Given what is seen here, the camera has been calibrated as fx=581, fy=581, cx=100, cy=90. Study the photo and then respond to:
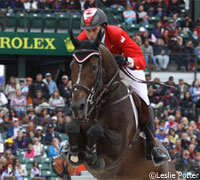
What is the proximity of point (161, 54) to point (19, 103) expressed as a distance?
6.09 metres

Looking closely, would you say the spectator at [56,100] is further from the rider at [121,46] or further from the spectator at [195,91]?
the rider at [121,46]

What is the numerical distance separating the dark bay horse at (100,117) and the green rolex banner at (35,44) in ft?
48.0

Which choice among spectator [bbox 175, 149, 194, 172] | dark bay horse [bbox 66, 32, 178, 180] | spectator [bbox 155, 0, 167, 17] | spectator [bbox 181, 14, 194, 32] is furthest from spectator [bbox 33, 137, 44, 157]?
spectator [bbox 155, 0, 167, 17]

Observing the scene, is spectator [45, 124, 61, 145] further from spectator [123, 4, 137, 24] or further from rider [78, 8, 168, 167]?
rider [78, 8, 168, 167]

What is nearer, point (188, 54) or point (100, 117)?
point (100, 117)

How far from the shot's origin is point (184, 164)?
16328 mm

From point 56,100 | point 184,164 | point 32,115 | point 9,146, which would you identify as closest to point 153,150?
point 184,164

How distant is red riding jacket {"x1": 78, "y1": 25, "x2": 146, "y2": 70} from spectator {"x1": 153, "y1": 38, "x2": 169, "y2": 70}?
46.1ft

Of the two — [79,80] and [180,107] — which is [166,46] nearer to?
[180,107]

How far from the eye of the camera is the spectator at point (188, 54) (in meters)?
22.7

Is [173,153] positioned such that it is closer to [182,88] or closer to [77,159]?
[182,88]

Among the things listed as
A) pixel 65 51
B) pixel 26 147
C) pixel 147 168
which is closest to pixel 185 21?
pixel 65 51

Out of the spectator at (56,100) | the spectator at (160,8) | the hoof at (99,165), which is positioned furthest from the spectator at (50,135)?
the hoof at (99,165)

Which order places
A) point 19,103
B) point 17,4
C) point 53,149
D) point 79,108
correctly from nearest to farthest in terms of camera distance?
point 79,108 → point 53,149 → point 19,103 → point 17,4
